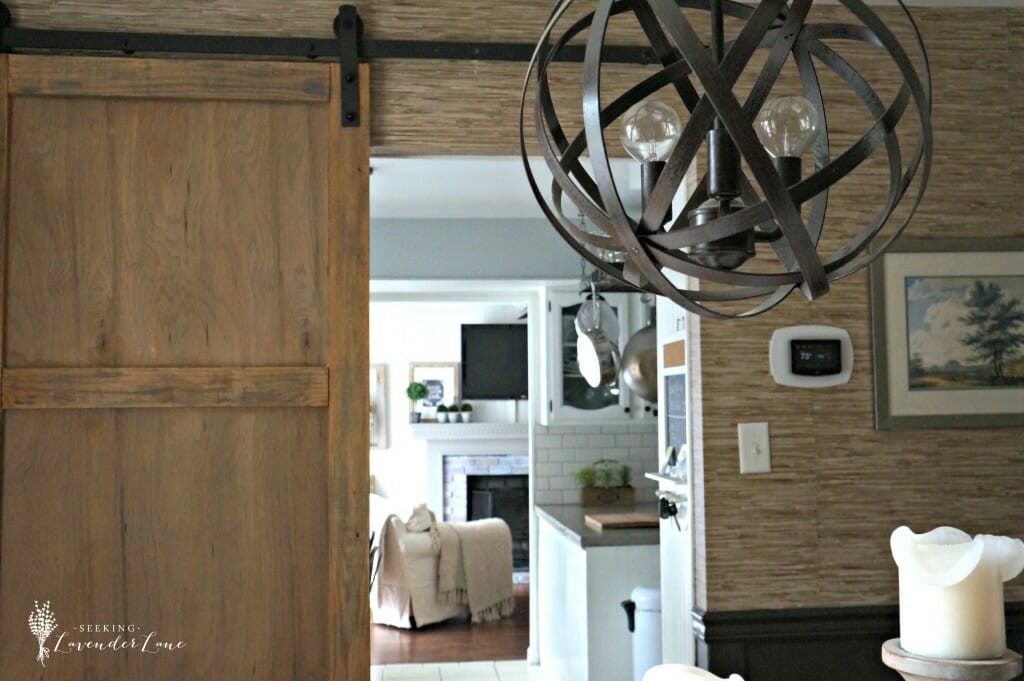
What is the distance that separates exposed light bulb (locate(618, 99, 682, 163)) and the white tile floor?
187 inches

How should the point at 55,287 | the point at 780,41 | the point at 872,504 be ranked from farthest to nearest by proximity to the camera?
1. the point at 872,504
2. the point at 55,287
3. the point at 780,41

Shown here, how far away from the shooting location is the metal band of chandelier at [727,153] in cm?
119

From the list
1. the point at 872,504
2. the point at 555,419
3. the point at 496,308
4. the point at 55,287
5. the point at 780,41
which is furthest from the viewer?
the point at 496,308

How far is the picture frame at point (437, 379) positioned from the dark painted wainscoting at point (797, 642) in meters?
7.45

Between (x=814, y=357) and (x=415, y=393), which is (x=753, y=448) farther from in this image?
(x=415, y=393)

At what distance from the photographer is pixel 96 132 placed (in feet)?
8.39

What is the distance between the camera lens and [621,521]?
16.2ft

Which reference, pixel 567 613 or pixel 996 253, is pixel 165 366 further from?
pixel 567 613

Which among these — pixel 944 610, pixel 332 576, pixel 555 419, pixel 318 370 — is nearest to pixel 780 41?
pixel 944 610

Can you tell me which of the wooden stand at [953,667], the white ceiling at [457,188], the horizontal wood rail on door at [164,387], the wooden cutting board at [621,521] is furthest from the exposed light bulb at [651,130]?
the wooden cutting board at [621,521]

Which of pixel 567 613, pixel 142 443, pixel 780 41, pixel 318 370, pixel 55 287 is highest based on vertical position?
pixel 780 41

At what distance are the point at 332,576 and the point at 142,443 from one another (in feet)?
1.86

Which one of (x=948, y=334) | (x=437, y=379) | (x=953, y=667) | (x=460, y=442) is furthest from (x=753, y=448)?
(x=437, y=379)

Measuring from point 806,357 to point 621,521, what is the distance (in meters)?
2.34
